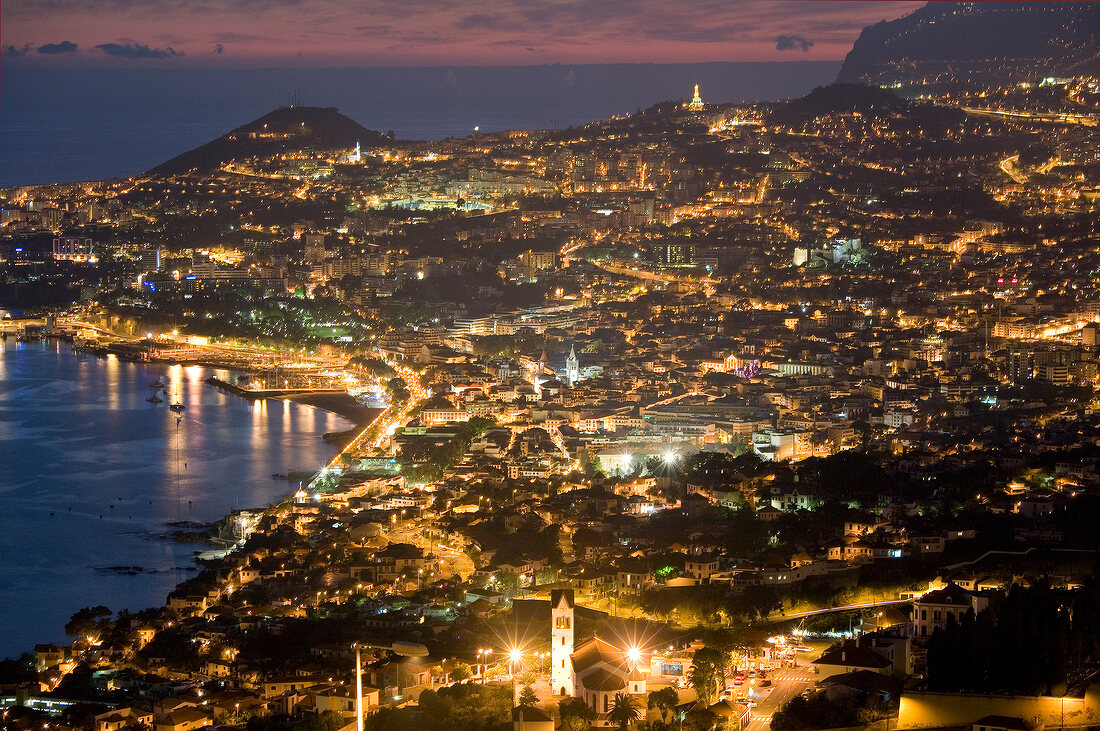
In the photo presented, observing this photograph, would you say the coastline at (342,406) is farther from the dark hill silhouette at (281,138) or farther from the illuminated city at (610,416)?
the dark hill silhouette at (281,138)

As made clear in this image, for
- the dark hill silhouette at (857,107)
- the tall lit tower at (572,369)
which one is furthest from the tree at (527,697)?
the dark hill silhouette at (857,107)

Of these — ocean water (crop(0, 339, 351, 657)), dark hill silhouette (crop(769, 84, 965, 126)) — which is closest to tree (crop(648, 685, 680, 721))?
ocean water (crop(0, 339, 351, 657))

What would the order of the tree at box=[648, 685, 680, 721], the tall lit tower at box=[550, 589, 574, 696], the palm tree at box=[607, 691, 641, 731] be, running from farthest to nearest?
the tall lit tower at box=[550, 589, 574, 696] < the tree at box=[648, 685, 680, 721] < the palm tree at box=[607, 691, 641, 731]

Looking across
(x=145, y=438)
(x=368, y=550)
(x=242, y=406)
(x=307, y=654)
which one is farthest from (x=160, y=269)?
(x=307, y=654)

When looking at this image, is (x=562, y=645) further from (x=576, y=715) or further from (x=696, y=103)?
(x=696, y=103)

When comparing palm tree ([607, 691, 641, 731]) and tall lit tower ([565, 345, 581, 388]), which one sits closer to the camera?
palm tree ([607, 691, 641, 731])

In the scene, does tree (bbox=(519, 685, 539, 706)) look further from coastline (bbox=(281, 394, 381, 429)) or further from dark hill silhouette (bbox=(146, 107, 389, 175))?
dark hill silhouette (bbox=(146, 107, 389, 175))

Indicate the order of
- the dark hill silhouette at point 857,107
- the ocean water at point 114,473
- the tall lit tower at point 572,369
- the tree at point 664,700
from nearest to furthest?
the tree at point 664,700, the ocean water at point 114,473, the tall lit tower at point 572,369, the dark hill silhouette at point 857,107

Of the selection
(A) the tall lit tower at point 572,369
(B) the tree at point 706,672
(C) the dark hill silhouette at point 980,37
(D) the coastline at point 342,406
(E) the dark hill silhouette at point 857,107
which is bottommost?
(D) the coastline at point 342,406
